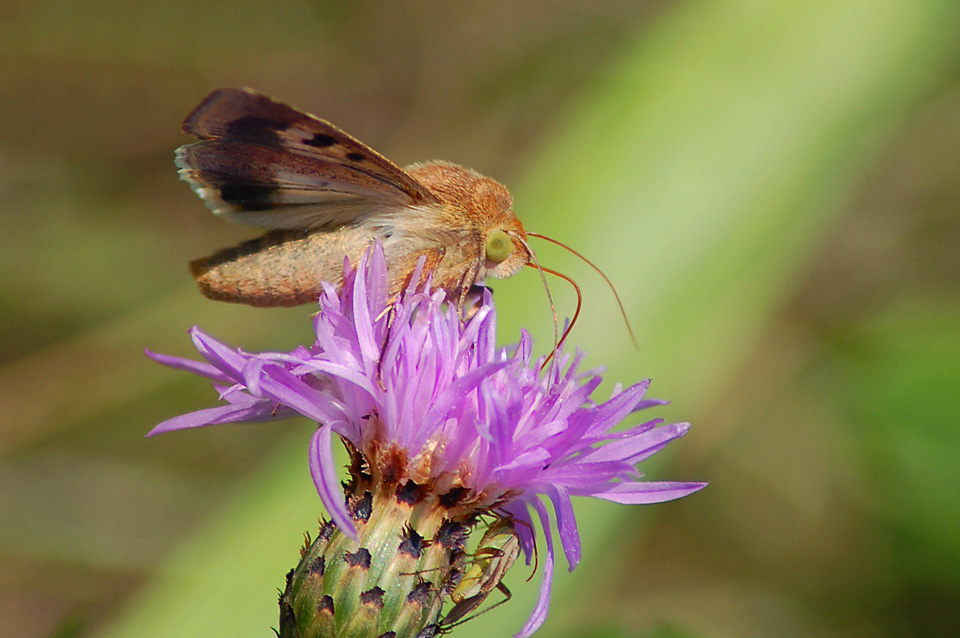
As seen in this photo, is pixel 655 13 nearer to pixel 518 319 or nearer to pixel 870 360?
pixel 870 360

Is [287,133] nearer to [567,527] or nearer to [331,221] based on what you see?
[331,221]

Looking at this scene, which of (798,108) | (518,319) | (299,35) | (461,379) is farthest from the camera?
(299,35)

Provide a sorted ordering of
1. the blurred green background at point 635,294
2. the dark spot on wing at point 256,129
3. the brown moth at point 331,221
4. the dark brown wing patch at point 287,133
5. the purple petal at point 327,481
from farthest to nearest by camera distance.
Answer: the blurred green background at point 635,294
the brown moth at point 331,221
the dark spot on wing at point 256,129
the dark brown wing patch at point 287,133
the purple petal at point 327,481

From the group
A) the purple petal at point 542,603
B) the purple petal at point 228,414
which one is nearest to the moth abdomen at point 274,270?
the purple petal at point 228,414

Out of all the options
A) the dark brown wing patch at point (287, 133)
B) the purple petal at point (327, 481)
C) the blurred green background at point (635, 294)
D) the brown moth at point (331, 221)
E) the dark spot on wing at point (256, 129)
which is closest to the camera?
the purple petal at point (327, 481)

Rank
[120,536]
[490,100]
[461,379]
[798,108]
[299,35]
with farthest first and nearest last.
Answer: [490,100] → [299,35] → [798,108] → [120,536] → [461,379]

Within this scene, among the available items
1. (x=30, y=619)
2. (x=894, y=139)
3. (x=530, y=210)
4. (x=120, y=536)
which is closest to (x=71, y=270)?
(x=120, y=536)

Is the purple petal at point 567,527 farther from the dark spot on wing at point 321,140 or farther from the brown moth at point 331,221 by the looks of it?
the dark spot on wing at point 321,140
